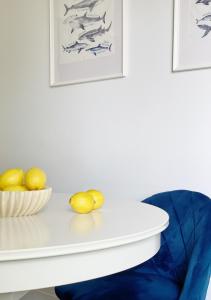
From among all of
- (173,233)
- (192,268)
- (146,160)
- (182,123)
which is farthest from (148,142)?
(192,268)

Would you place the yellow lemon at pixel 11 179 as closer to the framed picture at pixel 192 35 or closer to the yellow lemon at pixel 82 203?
the yellow lemon at pixel 82 203

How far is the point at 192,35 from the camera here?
5.13 feet

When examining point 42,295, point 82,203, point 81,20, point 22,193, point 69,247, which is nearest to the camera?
point 69,247

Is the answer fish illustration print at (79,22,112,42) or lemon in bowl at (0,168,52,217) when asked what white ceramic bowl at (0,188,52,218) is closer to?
lemon in bowl at (0,168,52,217)

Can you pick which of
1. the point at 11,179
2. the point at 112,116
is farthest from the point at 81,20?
the point at 11,179

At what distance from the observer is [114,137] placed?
188 cm

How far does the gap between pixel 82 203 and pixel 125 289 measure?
1.26 ft

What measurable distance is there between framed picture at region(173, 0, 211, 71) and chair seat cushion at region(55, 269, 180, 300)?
1.06 metres

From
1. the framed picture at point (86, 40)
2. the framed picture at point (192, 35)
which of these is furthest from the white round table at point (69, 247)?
the framed picture at point (86, 40)

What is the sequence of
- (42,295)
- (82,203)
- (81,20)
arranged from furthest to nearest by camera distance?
(42,295) → (81,20) → (82,203)

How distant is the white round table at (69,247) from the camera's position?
2.10 feet

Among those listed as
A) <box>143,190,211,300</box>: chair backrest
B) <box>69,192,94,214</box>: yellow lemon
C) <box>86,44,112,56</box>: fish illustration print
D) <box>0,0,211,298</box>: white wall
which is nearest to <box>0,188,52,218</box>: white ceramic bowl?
<box>69,192,94,214</box>: yellow lemon

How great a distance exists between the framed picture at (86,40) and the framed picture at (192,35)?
348 millimetres

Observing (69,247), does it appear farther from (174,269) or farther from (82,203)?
(174,269)
